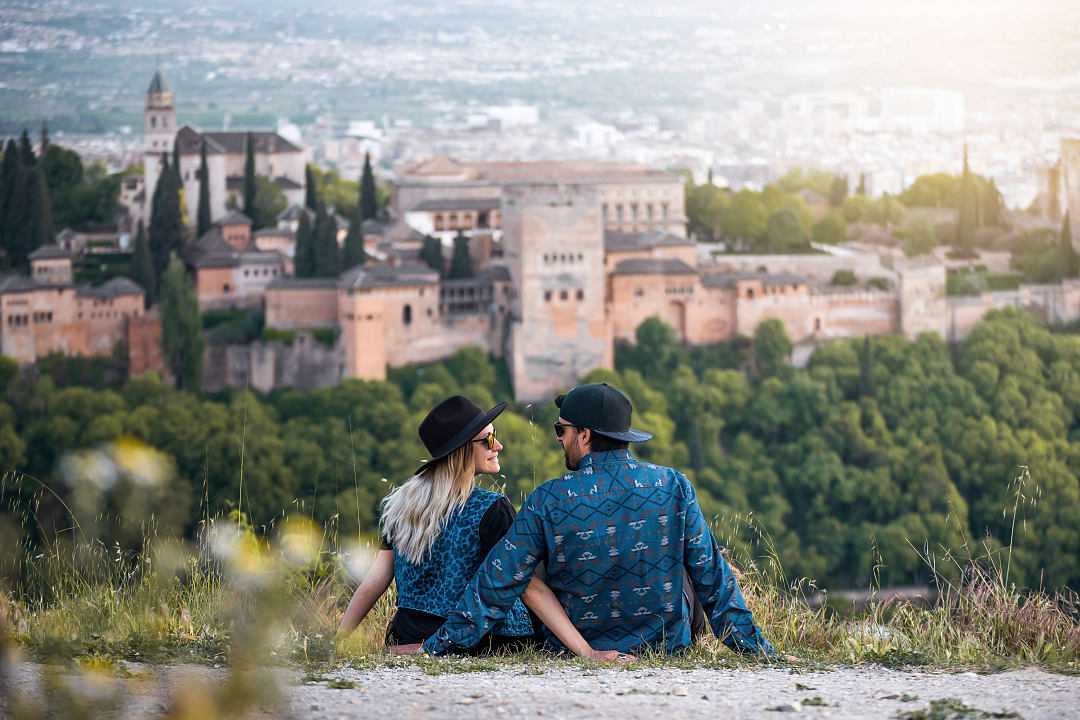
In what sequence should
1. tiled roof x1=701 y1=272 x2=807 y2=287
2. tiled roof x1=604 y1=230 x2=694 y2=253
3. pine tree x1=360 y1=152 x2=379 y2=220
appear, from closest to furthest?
1. tiled roof x1=701 y1=272 x2=807 y2=287
2. tiled roof x1=604 y1=230 x2=694 y2=253
3. pine tree x1=360 y1=152 x2=379 y2=220

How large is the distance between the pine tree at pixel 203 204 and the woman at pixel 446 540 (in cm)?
2583

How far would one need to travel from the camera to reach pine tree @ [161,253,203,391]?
2586 centimetres

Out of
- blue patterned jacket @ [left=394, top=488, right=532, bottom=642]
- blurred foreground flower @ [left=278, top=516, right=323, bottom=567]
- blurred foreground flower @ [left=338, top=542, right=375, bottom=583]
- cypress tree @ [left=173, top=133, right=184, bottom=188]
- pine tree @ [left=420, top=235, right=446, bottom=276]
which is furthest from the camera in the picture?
cypress tree @ [left=173, top=133, right=184, bottom=188]

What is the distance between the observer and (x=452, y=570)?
433cm

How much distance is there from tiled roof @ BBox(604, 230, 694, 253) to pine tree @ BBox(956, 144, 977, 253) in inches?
291

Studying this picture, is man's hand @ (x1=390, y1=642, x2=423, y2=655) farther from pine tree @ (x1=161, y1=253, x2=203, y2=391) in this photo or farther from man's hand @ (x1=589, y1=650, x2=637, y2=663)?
pine tree @ (x1=161, y1=253, x2=203, y2=391)

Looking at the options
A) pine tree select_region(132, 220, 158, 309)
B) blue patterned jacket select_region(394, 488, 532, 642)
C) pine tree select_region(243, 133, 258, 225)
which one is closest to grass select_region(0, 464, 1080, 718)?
blue patterned jacket select_region(394, 488, 532, 642)

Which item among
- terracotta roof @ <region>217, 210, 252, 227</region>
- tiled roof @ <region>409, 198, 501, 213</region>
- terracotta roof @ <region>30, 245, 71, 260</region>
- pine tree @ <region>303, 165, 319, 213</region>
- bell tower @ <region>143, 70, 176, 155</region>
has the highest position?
bell tower @ <region>143, 70, 176, 155</region>

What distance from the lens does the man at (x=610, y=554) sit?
413 cm

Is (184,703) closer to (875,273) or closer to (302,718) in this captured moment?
(302,718)

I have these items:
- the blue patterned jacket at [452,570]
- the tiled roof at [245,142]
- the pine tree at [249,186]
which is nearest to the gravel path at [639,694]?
the blue patterned jacket at [452,570]

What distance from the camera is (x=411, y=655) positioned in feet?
13.8

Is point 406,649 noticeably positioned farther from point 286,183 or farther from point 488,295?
point 286,183

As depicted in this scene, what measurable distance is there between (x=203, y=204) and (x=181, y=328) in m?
4.24
